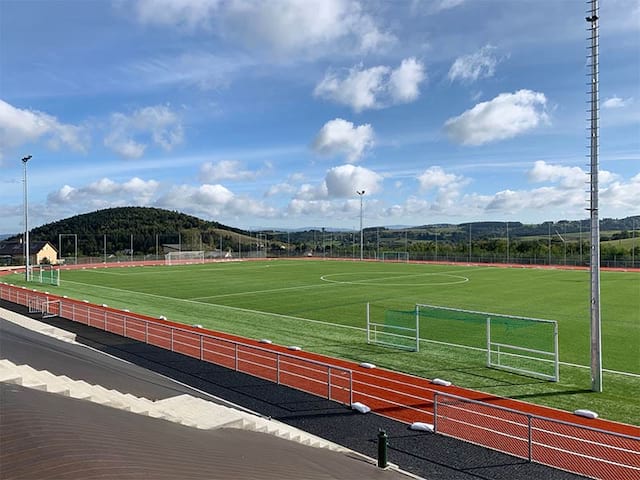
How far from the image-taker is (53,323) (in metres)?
23.8

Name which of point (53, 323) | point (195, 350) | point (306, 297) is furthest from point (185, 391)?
point (306, 297)

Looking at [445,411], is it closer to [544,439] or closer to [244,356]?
[544,439]

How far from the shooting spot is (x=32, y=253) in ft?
293

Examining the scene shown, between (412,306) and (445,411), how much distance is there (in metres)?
17.3

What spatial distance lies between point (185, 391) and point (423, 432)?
655cm

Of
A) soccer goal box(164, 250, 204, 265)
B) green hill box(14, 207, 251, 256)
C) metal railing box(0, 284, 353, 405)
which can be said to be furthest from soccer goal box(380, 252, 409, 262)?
metal railing box(0, 284, 353, 405)

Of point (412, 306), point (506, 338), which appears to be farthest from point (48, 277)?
point (506, 338)

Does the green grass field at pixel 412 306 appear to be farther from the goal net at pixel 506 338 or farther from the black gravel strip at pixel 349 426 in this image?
the black gravel strip at pixel 349 426

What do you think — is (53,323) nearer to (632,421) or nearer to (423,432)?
(423,432)

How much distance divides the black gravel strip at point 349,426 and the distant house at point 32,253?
225 feet

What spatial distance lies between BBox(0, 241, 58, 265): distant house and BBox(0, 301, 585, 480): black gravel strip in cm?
6849

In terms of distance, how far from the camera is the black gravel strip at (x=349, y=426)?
9219 millimetres

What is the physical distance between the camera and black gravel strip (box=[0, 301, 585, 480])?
9.22 meters

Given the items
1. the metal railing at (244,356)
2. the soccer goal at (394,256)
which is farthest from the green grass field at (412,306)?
the soccer goal at (394,256)
